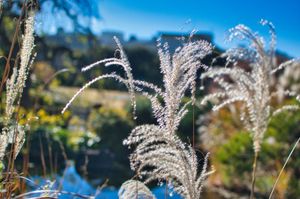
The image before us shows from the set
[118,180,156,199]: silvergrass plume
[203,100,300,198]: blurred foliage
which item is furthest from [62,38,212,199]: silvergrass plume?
[203,100,300,198]: blurred foliage

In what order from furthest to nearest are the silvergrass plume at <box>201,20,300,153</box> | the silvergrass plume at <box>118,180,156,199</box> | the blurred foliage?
the blurred foliage, the silvergrass plume at <box>118,180,156,199</box>, the silvergrass plume at <box>201,20,300,153</box>

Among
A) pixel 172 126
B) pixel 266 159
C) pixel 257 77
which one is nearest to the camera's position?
pixel 257 77

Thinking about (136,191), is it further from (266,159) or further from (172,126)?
(266,159)

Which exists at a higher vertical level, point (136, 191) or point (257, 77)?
point (257, 77)

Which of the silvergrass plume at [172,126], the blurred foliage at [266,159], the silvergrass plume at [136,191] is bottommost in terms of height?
the silvergrass plume at [136,191]

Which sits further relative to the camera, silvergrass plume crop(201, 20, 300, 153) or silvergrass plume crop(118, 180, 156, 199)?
silvergrass plume crop(118, 180, 156, 199)

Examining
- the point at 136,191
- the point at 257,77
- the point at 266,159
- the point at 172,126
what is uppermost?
the point at 266,159

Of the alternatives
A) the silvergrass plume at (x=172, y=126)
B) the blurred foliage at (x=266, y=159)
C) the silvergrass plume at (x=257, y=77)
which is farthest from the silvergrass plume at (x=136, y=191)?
the blurred foliage at (x=266, y=159)

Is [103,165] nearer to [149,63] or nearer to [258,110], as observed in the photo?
[258,110]

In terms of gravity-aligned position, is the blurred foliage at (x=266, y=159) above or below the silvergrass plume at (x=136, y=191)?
above

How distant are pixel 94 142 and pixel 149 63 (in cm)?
1901

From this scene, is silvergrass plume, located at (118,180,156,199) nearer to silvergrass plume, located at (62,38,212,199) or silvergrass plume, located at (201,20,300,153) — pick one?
silvergrass plume, located at (62,38,212,199)

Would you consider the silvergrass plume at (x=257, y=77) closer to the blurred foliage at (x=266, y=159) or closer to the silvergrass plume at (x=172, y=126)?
the silvergrass plume at (x=172, y=126)

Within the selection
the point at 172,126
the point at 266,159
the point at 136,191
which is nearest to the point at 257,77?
the point at 172,126
